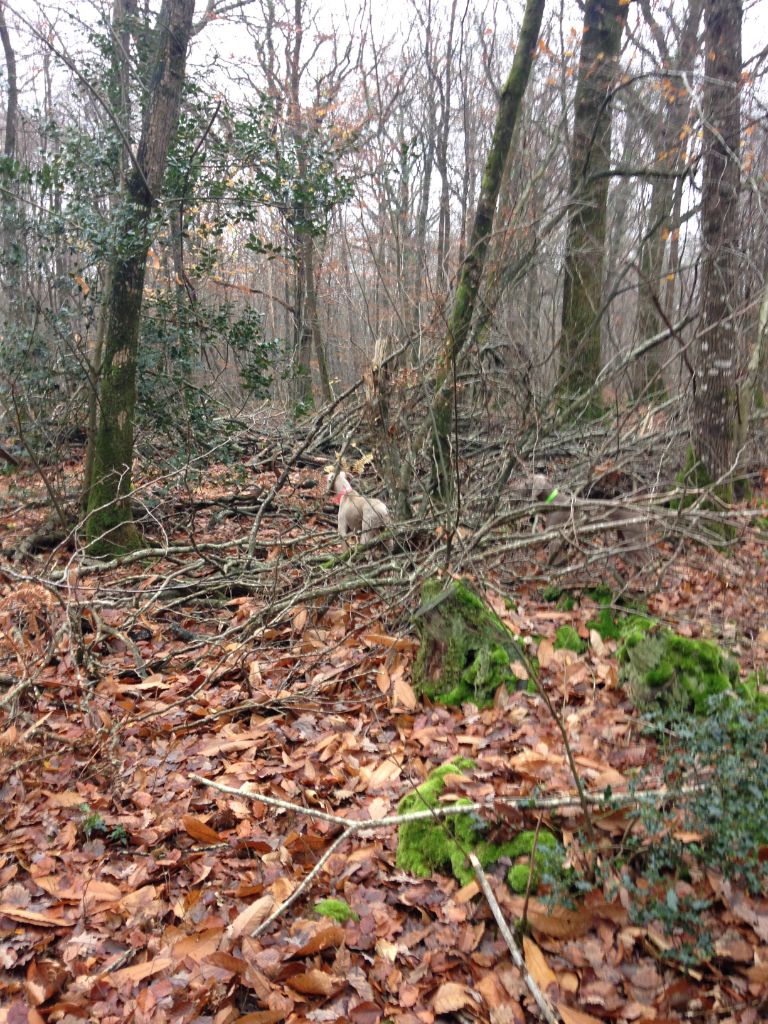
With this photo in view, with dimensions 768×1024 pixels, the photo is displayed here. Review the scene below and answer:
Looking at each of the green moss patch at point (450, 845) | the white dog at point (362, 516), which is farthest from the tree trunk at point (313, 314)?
the green moss patch at point (450, 845)

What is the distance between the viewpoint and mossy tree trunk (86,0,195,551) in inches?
278

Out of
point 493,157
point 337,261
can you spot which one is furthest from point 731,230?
point 337,261

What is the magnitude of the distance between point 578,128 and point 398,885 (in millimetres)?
9711

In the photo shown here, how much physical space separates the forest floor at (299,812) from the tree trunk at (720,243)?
4.37 feet

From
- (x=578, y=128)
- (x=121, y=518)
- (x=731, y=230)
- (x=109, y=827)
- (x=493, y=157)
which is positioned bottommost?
(x=109, y=827)

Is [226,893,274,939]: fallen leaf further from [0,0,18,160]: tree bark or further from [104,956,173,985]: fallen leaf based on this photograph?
[0,0,18,160]: tree bark

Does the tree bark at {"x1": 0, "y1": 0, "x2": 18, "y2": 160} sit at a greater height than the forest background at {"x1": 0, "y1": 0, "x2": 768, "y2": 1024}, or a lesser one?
greater

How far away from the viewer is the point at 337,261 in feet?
56.8

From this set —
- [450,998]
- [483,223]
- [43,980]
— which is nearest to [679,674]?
[450,998]

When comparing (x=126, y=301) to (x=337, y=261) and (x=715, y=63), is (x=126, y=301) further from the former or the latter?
(x=337, y=261)

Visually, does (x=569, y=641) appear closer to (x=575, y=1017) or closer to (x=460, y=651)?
(x=460, y=651)

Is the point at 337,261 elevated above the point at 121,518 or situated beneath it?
elevated above

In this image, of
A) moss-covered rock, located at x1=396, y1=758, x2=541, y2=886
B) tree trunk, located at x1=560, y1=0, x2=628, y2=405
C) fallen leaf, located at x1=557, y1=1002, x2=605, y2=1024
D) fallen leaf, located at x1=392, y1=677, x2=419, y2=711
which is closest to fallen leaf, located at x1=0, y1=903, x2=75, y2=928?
moss-covered rock, located at x1=396, y1=758, x2=541, y2=886

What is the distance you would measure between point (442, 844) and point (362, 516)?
11.7ft
